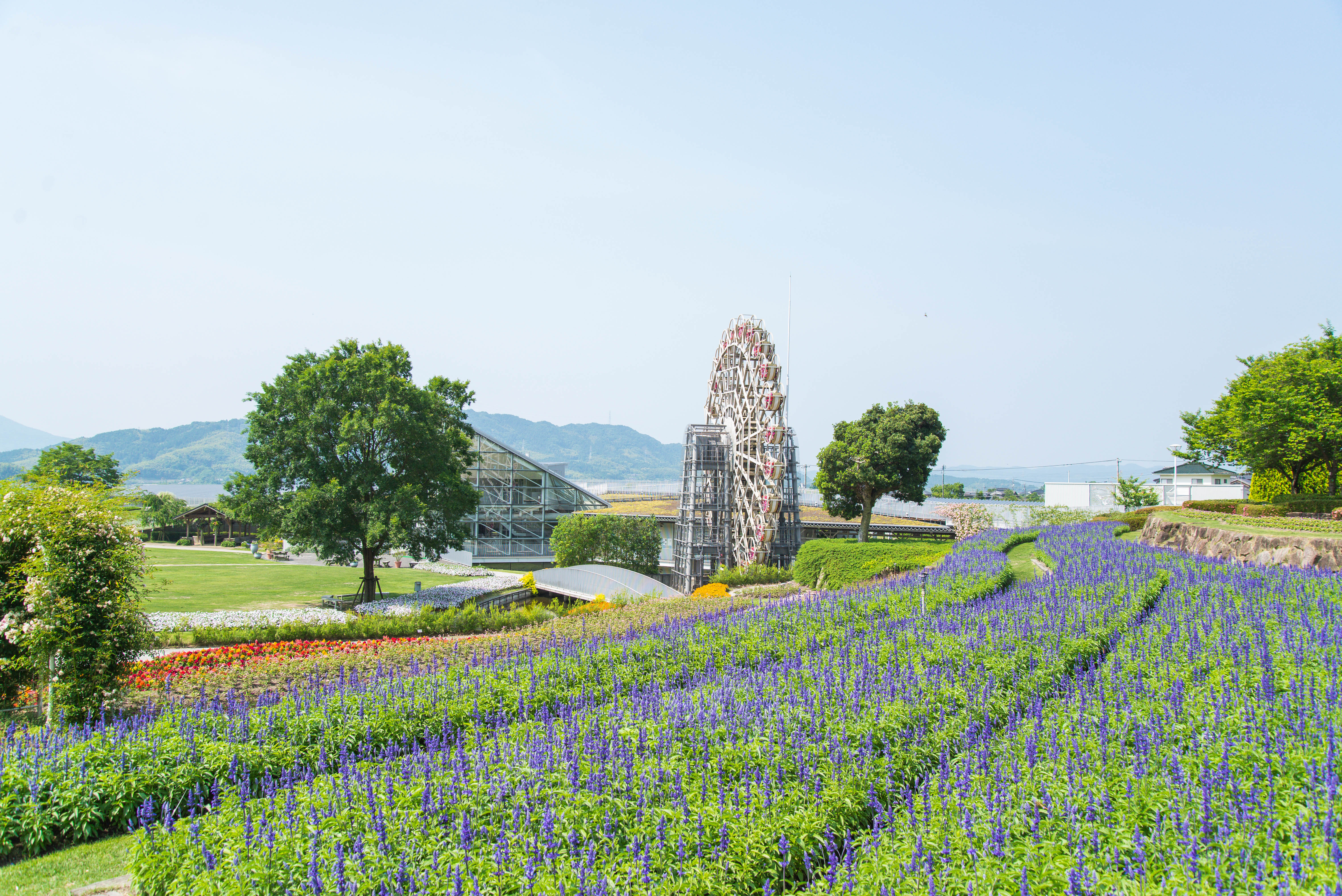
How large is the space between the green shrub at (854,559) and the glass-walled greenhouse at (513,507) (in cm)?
2085

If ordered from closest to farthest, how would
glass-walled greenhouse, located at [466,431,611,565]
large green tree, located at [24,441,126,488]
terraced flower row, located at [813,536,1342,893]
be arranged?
terraced flower row, located at [813,536,1342,893] → large green tree, located at [24,441,126,488] → glass-walled greenhouse, located at [466,431,611,565]

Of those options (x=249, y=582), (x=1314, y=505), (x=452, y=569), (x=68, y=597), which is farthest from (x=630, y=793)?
(x=452, y=569)

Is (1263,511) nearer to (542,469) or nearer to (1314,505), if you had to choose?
(1314,505)

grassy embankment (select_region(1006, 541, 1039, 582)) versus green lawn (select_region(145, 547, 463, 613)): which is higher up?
grassy embankment (select_region(1006, 541, 1039, 582))

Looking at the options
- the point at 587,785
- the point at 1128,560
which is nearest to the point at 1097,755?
the point at 587,785

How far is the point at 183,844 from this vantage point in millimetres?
5180

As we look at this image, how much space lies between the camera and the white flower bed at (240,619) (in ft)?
59.9

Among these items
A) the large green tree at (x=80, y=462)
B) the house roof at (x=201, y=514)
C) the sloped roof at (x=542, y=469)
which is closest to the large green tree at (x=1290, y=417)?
the sloped roof at (x=542, y=469)

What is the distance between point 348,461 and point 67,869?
20.6m

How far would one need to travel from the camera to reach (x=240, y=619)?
20.2 meters

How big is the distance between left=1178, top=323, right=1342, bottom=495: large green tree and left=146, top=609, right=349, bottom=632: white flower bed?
99.6 ft

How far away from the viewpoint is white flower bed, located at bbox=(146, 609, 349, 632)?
18.2 metres

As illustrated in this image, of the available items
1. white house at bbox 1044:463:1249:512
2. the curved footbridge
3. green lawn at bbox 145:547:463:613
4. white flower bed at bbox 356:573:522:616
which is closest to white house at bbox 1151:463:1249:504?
white house at bbox 1044:463:1249:512

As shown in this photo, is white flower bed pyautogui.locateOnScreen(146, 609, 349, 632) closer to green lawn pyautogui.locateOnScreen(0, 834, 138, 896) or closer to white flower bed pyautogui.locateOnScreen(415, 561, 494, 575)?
green lawn pyautogui.locateOnScreen(0, 834, 138, 896)
